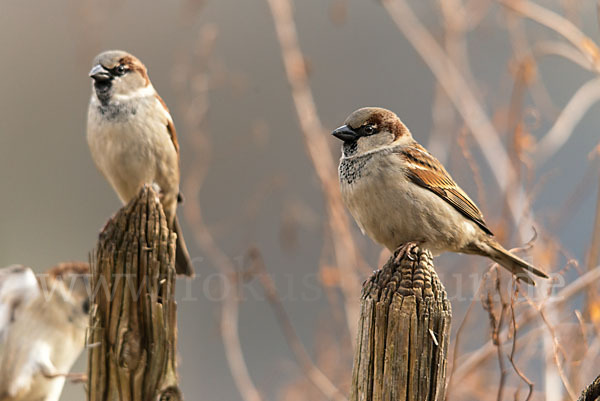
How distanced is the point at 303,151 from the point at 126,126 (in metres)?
2.38

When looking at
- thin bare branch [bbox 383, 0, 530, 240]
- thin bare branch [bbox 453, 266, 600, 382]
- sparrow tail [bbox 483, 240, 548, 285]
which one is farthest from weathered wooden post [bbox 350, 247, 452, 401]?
thin bare branch [bbox 383, 0, 530, 240]

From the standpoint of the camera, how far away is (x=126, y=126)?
3018mm

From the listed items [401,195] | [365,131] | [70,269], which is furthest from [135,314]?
[365,131]

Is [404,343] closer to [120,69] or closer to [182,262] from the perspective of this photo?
[182,262]

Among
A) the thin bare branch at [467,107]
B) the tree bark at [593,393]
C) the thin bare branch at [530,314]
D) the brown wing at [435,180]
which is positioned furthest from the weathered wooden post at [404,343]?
the thin bare branch at [467,107]

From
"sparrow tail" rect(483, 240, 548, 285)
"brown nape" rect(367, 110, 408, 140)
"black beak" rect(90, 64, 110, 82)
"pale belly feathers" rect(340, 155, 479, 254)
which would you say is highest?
"black beak" rect(90, 64, 110, 82)

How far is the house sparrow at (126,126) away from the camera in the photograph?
9.88 feet

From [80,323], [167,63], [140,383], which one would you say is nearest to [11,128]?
[167,63]

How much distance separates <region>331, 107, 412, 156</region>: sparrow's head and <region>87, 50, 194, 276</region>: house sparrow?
0.80 m

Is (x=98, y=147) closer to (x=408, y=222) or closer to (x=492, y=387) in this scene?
(x=408, y=222)

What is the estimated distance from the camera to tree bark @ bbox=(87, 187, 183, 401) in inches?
71.8

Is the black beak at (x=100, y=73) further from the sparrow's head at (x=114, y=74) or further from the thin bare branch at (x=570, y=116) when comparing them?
the thin bare branch at (x=570, y=116)

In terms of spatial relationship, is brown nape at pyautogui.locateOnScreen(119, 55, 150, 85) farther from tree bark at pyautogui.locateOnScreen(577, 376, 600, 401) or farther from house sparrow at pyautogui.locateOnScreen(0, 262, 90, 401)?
tree bark at pyautogui.locateOnScreen(577, 376, 600, 401)

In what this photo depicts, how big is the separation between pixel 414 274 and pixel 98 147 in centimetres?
182
